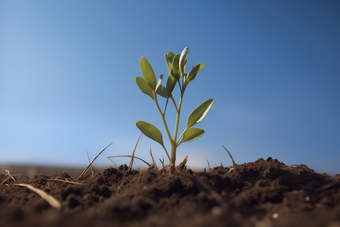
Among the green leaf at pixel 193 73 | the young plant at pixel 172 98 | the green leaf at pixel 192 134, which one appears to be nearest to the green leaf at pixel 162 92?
the young plant at pixel 172 98

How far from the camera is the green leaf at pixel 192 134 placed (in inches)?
68.3

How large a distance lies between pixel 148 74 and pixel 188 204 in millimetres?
1149

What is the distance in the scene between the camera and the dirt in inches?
25.8

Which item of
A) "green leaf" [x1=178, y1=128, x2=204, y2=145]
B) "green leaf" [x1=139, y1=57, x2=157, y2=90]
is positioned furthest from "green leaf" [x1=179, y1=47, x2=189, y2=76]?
"green leaf" [x1=178, y1=128, x2=204, y2=145]

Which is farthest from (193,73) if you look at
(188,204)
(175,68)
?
(188,204)

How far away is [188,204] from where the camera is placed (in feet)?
3.13

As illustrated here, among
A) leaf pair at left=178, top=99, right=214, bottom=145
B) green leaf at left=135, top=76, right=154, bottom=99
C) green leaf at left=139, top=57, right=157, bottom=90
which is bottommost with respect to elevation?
leaf pair at left=178, top=99, right=214, bottom=145

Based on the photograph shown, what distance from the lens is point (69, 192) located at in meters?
1.16

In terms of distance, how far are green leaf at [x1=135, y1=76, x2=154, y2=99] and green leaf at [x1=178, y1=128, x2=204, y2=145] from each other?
452 mm

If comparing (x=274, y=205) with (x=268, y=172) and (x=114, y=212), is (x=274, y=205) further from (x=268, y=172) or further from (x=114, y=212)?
(x=114, y=212)

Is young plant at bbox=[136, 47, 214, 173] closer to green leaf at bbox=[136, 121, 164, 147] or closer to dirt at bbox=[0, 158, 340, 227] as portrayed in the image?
green leaf at bbox=[136, 121, 164, 147]

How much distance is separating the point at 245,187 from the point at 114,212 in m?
0.81

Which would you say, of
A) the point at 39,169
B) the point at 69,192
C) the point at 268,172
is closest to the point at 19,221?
the point at 69,192

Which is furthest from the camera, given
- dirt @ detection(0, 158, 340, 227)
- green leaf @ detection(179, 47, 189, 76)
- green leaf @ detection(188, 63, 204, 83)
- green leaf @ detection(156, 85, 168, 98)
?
green leaf @ detection(156, 85, 168, 98)
